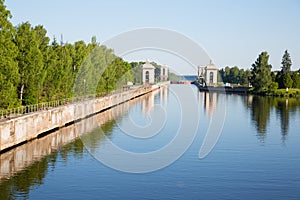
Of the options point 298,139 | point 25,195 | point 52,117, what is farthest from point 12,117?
point 298,139

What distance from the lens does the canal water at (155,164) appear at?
19.4 metres

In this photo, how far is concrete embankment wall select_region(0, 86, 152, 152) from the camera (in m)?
25.4

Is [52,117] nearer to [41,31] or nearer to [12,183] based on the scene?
[41,31]

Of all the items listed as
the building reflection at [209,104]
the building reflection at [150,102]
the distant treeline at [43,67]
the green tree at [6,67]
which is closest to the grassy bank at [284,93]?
the building reflection at [209,104]

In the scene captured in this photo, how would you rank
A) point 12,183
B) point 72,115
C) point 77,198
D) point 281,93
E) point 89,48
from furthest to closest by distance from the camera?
1. point 281,93
2. point 89,48
3. point 72,115
4. point 12,183
5. point 77,198

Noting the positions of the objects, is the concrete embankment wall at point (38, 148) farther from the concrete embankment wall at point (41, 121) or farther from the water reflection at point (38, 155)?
the concrete embankment wall at point (41, 121)

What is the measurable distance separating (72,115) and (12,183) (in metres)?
20.6

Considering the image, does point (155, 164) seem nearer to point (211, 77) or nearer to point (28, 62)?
point (28, 62)

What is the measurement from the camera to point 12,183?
1994cm

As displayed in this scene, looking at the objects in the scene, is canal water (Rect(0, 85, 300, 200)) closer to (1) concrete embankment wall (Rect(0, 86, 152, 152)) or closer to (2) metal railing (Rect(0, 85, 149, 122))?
(1) concrete embankment wall (Rect(0, 86, 152, 152))

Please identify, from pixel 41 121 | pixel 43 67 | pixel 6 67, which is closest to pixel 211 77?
pixel 43 67

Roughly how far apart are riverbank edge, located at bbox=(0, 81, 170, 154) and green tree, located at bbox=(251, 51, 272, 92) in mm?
54507

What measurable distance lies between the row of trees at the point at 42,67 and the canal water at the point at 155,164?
3830mm

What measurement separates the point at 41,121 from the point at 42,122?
0.91ft
